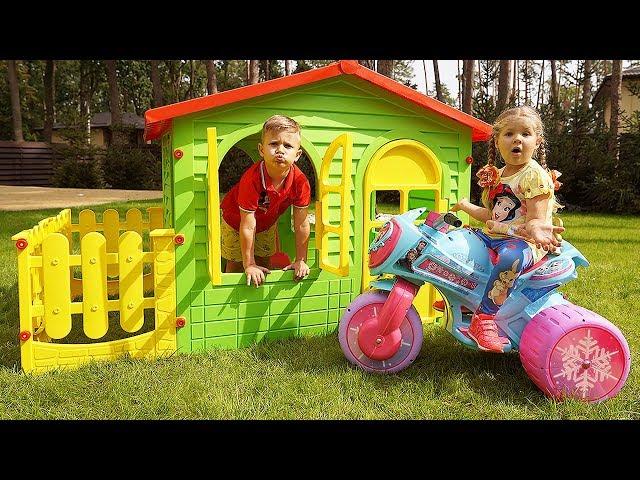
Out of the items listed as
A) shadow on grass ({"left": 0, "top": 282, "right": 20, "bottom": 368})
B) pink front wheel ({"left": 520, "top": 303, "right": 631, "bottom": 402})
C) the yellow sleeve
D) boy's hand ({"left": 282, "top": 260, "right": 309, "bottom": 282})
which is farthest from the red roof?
pink front wheel ({"left": 520, "top": 303, "right": 631, "bottom": 402})

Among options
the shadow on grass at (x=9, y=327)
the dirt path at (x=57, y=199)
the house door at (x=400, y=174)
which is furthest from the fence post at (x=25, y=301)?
the dirt path at (x=57, y=199)

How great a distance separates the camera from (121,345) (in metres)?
3.85

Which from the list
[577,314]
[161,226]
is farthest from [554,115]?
[577,314]

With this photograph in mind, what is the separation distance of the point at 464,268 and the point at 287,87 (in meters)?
1.90

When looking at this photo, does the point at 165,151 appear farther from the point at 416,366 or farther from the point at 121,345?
the point at 416,366

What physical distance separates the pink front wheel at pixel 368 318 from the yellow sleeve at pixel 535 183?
3.43ft

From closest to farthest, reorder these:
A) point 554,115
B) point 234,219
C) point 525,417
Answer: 1. point 525,417
2. point 234,219
3. point 554,115

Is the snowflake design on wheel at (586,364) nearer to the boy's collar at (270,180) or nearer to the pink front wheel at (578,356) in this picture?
the pink front wheel at (578,356)

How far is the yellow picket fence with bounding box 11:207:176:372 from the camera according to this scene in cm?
360

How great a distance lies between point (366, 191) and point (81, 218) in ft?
10.7

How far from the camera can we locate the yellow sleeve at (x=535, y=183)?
318 cm

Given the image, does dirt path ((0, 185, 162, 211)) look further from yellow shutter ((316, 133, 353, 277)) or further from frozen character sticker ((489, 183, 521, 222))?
frozen character sticker ((489, 183, 521, 222))

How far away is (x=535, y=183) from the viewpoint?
10.5 feet

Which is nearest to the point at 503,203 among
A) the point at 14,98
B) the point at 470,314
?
the point at 470,314
